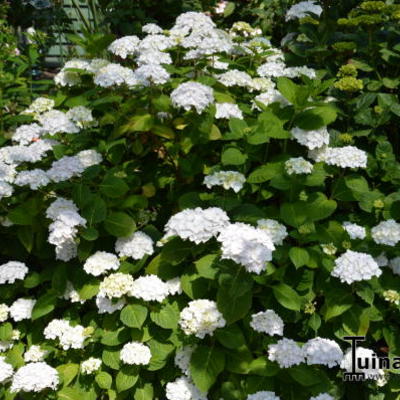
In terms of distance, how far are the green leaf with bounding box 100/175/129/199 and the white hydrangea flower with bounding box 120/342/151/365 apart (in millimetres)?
654

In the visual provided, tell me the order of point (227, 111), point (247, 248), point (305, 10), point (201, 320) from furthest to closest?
point (305, 10)
point (227, 111)
point (201, 320)
point (247, 248)

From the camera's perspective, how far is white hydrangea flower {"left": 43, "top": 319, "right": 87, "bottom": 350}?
2189 millimetres

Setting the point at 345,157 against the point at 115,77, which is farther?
the point at 115,77

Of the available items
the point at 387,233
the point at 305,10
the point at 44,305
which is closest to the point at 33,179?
the point at 44,305

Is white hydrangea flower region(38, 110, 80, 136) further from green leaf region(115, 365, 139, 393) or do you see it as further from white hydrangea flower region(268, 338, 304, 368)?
white hydrangea flower region(268, 338, 304, 368)

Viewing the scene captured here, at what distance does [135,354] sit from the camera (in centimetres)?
208

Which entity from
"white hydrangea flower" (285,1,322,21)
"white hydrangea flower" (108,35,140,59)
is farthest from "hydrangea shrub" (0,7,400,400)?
"white hydrangea flower" (285,1,322,21)

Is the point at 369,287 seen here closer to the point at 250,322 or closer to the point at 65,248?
the point at 250,322

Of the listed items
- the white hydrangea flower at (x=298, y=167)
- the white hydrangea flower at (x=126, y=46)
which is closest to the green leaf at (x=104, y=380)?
the white hydrangea flower at (x=298, y=167)

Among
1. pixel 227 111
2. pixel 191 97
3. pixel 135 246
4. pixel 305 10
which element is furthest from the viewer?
pixel 305 10

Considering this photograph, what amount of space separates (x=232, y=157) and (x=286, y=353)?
878 mm

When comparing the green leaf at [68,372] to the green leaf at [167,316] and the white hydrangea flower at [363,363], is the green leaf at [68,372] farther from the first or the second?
the white hydrangea flower at [363,363]

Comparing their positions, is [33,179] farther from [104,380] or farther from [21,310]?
[104,380]

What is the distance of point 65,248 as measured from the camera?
2.30 m
